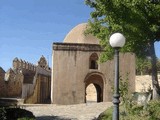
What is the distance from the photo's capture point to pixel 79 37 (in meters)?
31.1

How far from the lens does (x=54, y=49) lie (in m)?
28.6

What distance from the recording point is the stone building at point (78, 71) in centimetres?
2816

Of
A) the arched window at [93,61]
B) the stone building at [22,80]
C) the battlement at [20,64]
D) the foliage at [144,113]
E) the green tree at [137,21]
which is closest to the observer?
the foliage at [144,113]

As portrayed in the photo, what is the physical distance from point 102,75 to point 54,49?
4573mm

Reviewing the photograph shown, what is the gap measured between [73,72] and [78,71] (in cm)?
43

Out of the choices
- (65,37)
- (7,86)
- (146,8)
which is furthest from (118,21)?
(7,86)

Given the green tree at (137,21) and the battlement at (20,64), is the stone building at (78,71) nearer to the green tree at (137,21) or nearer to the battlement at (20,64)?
the green tree at (137,21)

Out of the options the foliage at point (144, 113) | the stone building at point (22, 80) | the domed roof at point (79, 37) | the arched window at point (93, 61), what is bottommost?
the foliage at point (144, 113)

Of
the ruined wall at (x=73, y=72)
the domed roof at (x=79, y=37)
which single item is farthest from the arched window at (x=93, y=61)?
the domed roof at (x=79, y=37)

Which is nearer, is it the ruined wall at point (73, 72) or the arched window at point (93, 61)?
the ruined wall at point (73, 72)

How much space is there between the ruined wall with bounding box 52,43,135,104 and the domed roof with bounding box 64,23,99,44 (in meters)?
1.47

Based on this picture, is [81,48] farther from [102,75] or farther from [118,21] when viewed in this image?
[118,21]

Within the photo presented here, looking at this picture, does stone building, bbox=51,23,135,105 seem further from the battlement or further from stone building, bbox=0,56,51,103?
the battlement

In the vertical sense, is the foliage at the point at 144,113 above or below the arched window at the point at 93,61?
below
